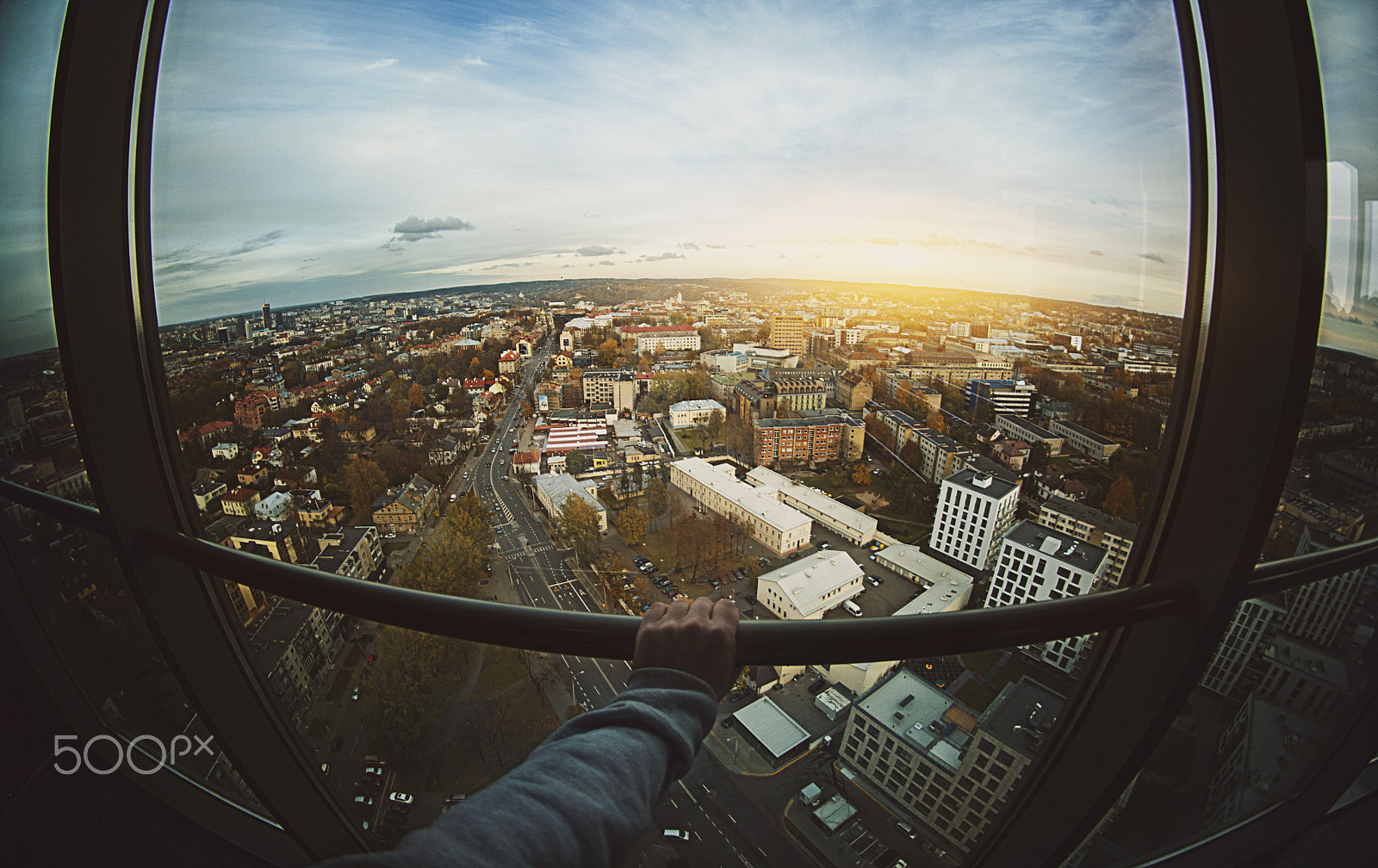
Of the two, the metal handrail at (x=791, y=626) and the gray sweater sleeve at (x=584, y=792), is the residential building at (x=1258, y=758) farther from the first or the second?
the gray sweater sleeve at (x=584, y=792)

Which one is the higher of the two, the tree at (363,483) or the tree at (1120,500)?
the tree at (1120,500)

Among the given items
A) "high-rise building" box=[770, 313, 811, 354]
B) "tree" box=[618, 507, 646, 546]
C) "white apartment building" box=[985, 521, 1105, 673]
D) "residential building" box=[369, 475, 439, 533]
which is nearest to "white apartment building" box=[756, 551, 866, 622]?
"white apartment building" box=[985, 521, 1105, 673]

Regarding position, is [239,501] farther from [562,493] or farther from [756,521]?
[756,521]

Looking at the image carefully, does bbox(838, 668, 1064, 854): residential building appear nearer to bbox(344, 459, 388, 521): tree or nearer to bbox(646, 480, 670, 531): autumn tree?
bbox(646, 480, 670, 531): autumn tree

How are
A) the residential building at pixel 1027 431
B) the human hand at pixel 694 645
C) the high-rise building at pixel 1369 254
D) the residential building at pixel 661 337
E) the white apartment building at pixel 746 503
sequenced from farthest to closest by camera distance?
the residential building at pixel 661 337
the white apartment building at pixel 746 503
the residential building at pixel 1027 431
the high-rise building at pixel 1369 254
the human hand at pixel 694 645

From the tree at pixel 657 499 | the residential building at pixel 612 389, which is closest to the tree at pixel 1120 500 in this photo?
the tree at pixel 657 499

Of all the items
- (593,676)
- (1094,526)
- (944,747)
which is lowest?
(593,676)

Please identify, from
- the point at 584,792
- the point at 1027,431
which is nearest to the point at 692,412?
the point at 1027,431
